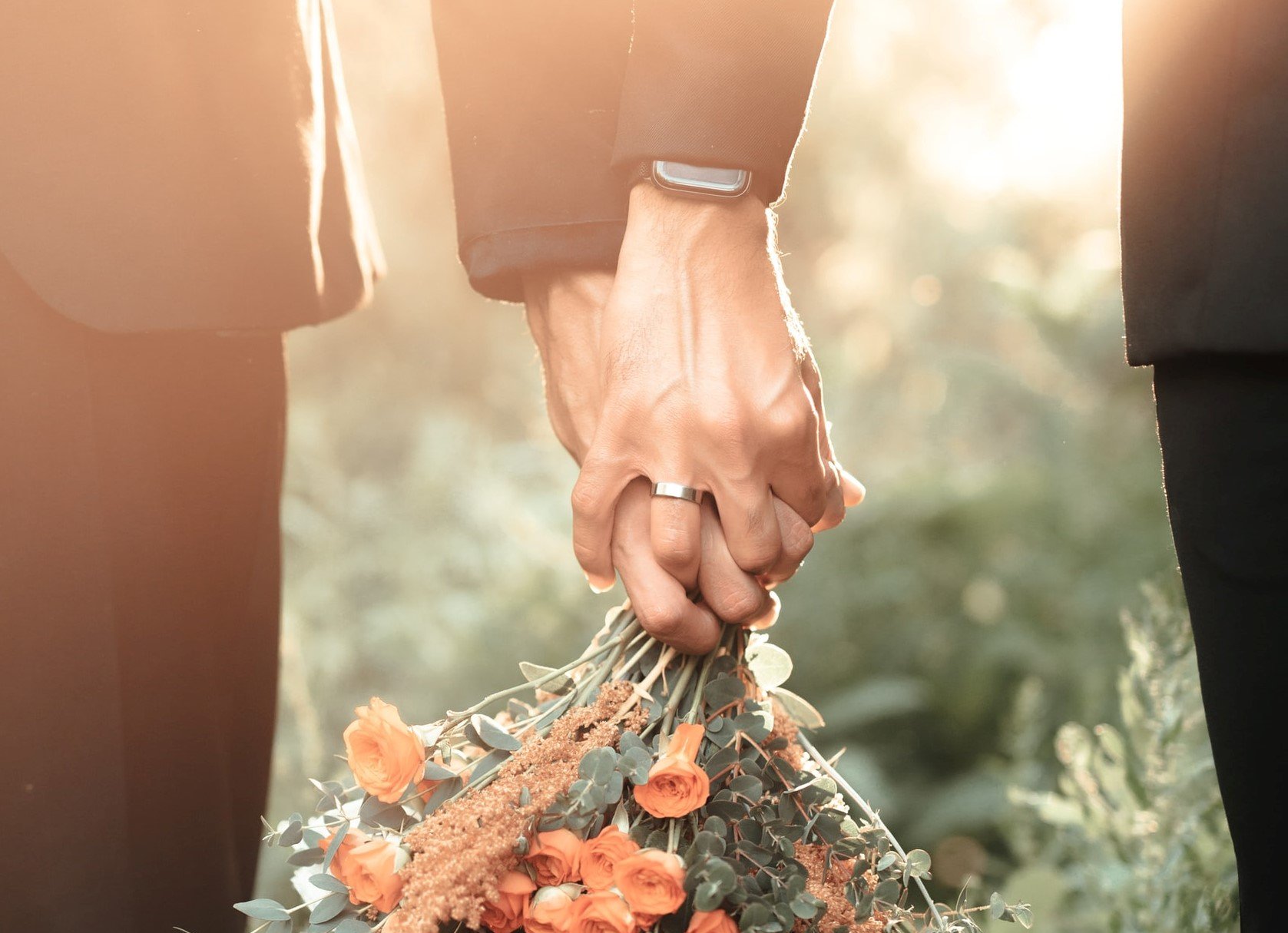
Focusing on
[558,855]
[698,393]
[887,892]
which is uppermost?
[698,393]

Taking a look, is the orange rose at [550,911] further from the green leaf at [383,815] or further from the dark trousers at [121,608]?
the dark trousers at [121,608]

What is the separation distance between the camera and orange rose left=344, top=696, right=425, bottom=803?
1056 millimetres

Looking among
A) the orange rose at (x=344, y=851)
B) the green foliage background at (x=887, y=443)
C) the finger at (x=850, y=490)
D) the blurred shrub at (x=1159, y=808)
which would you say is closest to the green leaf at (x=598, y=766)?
the orange rose at (x=344, y=851)

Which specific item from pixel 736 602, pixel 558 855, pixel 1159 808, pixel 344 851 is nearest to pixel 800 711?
pixel 736 602

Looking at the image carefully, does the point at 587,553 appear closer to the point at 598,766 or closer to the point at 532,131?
the point at 598,766

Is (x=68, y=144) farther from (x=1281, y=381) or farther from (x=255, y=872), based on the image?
(x=1281, y=381)

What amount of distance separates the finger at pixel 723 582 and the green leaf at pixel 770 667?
0.22ft

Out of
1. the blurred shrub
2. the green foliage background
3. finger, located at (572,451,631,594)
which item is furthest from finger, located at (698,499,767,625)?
the blurred shrub

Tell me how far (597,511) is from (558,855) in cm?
38

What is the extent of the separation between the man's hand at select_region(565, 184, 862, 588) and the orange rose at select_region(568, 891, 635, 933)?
354 mm

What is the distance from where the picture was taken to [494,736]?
109cm

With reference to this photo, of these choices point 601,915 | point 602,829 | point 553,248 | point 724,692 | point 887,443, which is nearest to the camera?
point 601,915

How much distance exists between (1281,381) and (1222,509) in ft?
0.39

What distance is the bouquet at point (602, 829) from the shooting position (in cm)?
97
